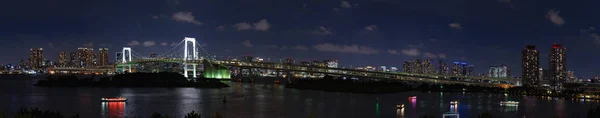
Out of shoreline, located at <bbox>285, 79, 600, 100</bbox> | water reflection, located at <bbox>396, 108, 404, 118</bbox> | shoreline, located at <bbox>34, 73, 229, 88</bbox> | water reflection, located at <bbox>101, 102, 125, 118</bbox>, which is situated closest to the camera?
water reflection, located at <bbox>101, 102, 125, 118</bbox>

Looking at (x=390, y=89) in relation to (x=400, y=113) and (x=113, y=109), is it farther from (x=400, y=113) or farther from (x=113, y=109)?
(x=113, y=109)

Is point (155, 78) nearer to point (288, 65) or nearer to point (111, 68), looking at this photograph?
point (288, 65)

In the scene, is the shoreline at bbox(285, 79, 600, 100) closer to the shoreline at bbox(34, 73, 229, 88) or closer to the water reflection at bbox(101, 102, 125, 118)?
the shoreline at bbox(34, 73, 229, 88)

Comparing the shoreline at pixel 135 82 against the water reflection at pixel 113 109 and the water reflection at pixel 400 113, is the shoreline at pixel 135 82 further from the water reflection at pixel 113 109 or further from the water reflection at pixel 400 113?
the water reflection at pixel 400 113

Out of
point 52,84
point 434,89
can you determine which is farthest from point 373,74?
point 52,84

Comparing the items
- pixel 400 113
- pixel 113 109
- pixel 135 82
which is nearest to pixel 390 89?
pixel 135 82

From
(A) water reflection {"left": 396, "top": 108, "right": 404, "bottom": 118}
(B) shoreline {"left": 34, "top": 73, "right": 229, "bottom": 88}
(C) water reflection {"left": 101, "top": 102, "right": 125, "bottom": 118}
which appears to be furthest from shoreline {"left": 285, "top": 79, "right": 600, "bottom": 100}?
(C) water reflection {"left": 101, "top": 102, "right": 125, "bottom": 118}

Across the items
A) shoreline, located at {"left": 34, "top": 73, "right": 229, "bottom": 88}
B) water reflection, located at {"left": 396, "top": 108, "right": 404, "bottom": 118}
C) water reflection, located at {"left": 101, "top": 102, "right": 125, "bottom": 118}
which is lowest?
water reflection, located at {"left": 396, "top": 108, "right": 404, "bottom": 118}

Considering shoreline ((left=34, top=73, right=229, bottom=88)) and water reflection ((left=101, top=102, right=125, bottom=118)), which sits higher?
shoreline ((left=34, top=73, right=229, bottom=88))
